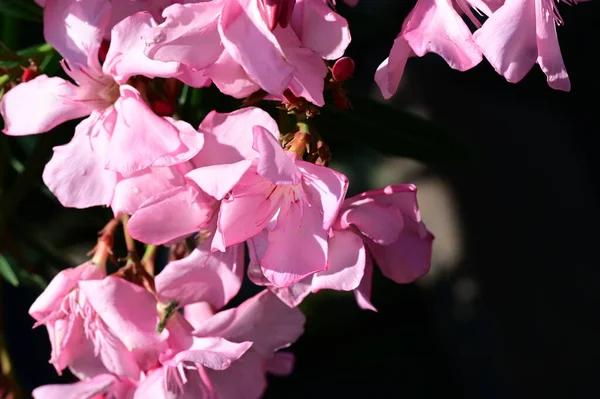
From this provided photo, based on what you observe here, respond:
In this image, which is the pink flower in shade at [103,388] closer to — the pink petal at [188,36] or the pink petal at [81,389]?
the pink petal at [81,389]

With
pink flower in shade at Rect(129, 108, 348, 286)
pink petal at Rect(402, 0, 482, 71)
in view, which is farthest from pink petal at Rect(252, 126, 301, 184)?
pink petal at Rect(402, 0, 482, 71)

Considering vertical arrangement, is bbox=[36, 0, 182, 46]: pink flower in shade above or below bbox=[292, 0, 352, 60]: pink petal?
below

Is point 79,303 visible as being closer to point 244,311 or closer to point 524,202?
point 244,311

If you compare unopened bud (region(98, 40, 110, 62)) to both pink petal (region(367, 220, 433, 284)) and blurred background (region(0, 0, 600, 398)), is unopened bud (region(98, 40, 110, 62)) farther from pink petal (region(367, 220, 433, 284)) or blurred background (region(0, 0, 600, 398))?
blurred background (region(0, 0, 600, 398))

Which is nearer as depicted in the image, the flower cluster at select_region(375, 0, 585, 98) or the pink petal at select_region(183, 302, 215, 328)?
the flower cluster at select_region(375, 0, 585, 98)

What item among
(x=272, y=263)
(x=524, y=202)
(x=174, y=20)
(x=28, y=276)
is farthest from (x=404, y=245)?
(x=524, y=202)

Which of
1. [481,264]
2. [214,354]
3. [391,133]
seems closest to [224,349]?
[214,354]
